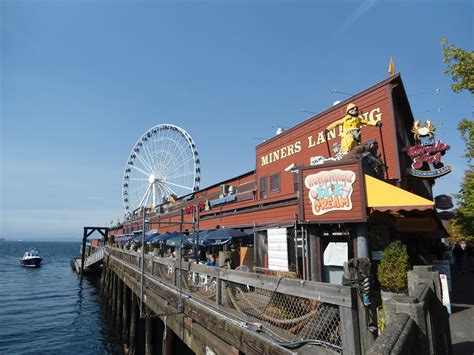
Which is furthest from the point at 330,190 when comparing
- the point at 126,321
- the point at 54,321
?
the point at 54,321

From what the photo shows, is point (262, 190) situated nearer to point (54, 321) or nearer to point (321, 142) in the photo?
point (321, 142)

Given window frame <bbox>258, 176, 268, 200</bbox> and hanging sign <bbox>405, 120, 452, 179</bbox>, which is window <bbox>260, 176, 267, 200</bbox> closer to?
window frame <bbox>258, 176, 268, 200</bbox>

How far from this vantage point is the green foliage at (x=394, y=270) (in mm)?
9039

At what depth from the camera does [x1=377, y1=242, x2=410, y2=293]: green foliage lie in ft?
29.7

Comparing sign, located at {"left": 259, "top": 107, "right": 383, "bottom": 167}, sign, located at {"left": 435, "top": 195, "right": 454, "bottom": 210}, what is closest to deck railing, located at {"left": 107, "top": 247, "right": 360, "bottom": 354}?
sign, located at {"left": 259, "top": 107, "right": 383, "bottom": 167}

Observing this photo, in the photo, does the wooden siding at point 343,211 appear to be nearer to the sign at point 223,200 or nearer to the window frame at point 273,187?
the window frame at point 273,187

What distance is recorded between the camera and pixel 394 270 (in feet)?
30.2

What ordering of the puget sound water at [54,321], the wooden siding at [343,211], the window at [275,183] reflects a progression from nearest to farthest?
the wooden siding at [343,211]
the puget sound water at [54,321]
the window at [275,183]

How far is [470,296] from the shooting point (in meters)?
13.3

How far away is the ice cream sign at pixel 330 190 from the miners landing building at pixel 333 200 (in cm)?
3

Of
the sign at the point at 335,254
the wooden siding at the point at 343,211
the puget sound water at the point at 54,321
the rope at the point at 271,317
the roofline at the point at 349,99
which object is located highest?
the roofline at the point at 349,99

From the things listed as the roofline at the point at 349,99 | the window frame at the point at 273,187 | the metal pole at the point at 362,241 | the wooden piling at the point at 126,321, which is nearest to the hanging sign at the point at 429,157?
the roofline at the point at 349,99

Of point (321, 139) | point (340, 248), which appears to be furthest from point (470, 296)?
point (321, 139)

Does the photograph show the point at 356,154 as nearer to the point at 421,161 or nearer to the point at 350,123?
the point at 350,123
